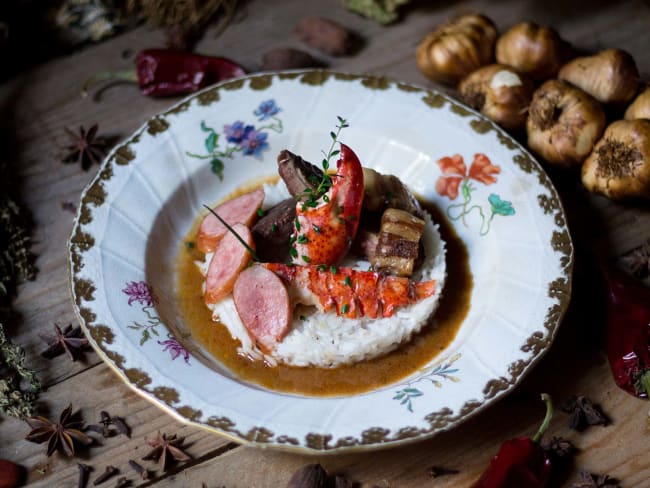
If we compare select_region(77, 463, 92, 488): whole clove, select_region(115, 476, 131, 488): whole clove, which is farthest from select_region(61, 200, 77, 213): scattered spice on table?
select_region(115, 476, 131, 488): whole clove

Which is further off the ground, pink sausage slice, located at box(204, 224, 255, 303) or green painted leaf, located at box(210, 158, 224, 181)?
green painted leaf, located at box(210, 158, 224, 181)

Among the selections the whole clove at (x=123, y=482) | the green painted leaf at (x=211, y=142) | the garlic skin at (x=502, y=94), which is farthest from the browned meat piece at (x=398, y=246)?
the whole clove at (x=123, y=482)

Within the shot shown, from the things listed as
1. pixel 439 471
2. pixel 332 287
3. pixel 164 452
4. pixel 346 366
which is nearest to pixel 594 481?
pixel 439 471

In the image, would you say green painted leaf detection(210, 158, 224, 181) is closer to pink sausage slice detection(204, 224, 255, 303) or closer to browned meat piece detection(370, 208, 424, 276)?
pink sausage slice detection(204, 224, 255, 303)

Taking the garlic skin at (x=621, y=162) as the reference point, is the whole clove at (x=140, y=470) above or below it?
below

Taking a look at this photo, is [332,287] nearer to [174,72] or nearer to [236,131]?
[236,131]

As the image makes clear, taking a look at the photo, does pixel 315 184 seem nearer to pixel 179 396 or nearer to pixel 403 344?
pixel 403 344

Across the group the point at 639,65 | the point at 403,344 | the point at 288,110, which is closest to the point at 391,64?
the point at 288,110

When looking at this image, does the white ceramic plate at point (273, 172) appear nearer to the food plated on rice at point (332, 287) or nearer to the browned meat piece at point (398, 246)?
the food plated on rice at point (332, 287)
